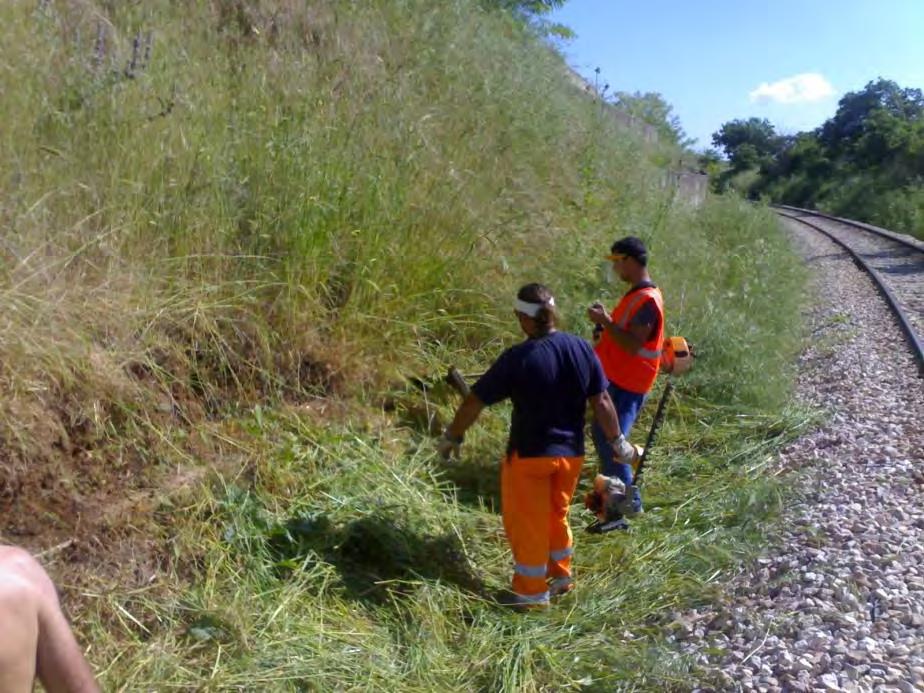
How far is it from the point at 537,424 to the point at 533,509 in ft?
1.34

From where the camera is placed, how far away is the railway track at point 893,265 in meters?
13.1

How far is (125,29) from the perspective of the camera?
7098 millimetres

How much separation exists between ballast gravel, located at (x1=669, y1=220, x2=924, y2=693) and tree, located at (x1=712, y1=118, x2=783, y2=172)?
197ft

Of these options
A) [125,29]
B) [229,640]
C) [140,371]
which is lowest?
[229,640]

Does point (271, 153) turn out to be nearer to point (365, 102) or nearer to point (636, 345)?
point (365, 102)

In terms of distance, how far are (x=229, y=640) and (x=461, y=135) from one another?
571cm

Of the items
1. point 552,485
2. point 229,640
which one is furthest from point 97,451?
point 552,485

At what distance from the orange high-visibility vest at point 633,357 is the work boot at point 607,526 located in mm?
770

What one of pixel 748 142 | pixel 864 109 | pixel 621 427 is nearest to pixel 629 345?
pixel 621 427

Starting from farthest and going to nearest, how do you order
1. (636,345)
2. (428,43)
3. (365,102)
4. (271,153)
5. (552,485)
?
1. (428,43)
2. (365,102)
3. (271,153)
4. (636,345)
5. (552,485)

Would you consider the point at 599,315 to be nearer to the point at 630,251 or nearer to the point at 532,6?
the point at 630,251

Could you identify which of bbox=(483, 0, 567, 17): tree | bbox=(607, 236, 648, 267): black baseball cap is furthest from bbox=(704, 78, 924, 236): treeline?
bbox=(607, 236, 648, 267): black baseball cap

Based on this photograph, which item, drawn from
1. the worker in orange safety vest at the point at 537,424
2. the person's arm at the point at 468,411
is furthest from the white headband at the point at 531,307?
the person's arm at the point at 468,411

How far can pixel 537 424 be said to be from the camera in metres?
4.71
